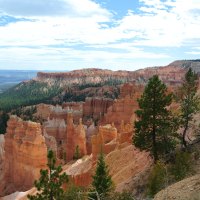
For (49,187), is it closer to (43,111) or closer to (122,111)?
(122,111)

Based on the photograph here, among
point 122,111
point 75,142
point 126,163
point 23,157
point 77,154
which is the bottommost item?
point 77,154

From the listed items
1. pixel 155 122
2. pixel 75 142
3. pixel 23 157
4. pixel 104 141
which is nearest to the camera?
pixel 155 122

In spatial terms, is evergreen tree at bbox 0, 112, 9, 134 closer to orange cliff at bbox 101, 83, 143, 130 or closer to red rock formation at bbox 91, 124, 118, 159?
orange cliff at bbox 101, 83, 143, 130

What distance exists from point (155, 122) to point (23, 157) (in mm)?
25856

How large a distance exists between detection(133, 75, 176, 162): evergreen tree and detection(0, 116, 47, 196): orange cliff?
22504mm

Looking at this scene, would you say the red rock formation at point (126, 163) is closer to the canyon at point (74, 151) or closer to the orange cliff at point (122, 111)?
the canyon at point (74, 151)

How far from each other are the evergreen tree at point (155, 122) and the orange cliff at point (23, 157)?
Result: 22.5 m

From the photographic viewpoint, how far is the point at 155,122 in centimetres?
2548

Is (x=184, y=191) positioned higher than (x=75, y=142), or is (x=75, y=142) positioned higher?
(x=184, y=191)

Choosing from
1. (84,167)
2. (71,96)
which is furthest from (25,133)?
(71,96)

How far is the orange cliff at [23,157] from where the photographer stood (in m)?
46.1

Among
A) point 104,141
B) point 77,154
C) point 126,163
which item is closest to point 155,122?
point 126,163

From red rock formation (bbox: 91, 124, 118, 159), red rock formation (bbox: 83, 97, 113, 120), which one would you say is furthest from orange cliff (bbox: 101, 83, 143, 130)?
red rock formation (bbox: 91, 124, 118, 159)

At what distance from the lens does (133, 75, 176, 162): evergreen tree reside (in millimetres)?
25453
